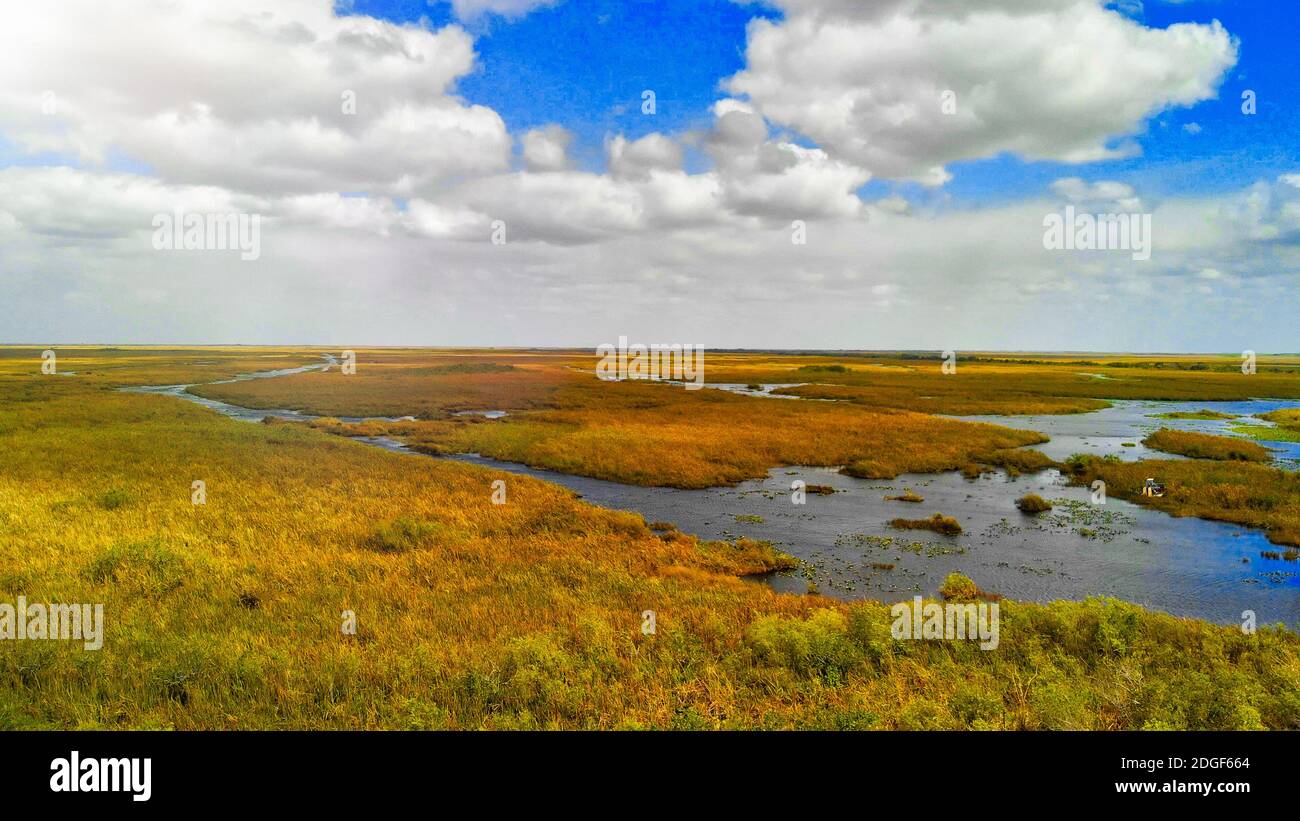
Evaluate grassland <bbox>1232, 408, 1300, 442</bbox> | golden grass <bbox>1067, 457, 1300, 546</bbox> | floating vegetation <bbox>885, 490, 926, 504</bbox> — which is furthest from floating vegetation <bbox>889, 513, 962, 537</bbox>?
grassland <bbox>1232, 408, 1300, 442</bbox>

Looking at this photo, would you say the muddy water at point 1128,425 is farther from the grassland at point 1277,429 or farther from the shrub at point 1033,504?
the shrub at point 1033,504

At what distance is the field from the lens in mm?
9586

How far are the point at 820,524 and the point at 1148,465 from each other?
24361 mm

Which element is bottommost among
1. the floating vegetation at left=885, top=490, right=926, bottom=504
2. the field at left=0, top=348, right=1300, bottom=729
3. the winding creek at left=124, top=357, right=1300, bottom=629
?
the winding creek at left=124, top=357, right=1300, bottom=629

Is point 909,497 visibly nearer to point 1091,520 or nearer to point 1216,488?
point 1091,520

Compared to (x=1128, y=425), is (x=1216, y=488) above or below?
below

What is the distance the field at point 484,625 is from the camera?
959 cm

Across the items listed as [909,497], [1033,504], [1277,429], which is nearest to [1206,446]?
[1277,429]

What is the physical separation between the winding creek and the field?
202 centimetres

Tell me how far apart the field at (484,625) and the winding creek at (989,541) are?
202 centimetres

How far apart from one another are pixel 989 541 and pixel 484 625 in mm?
19393

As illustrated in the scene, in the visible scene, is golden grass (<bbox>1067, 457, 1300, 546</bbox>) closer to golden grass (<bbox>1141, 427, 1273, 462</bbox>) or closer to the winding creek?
the winding creek

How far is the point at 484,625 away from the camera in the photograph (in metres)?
13.8
